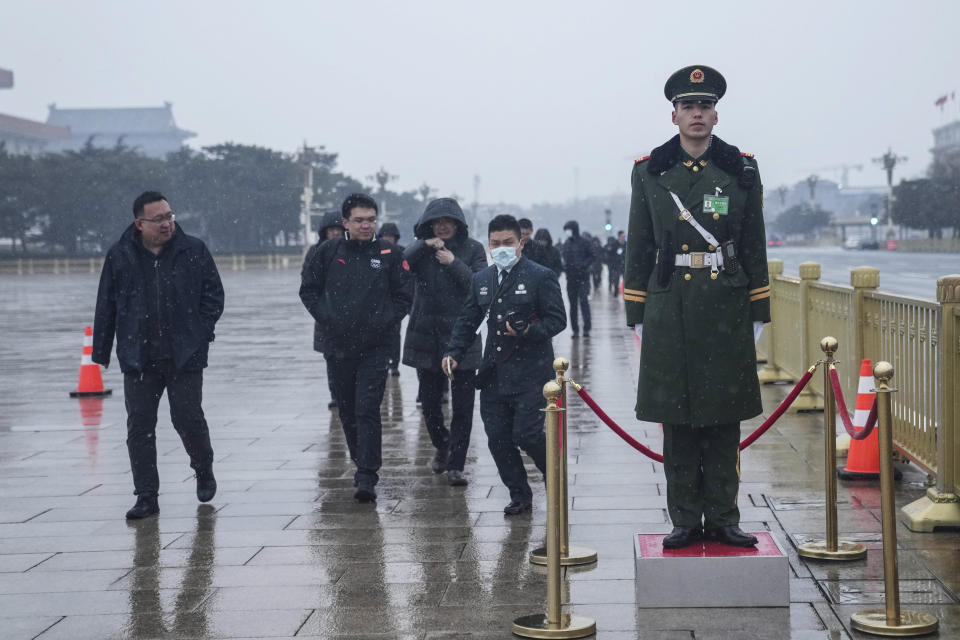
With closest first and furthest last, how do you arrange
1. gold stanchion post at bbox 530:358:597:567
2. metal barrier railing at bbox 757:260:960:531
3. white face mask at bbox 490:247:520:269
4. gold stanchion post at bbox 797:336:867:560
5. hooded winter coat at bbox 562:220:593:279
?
gold stanchion post at bbox 530:358:597:567 → gold stanchion post at bbox 797:336:867:560 → metal barrier railing at bbox 757:260:960:531 → white face mask at bbox 490:247:520:269 → hooded winter coat at bbox 562:220:593:279

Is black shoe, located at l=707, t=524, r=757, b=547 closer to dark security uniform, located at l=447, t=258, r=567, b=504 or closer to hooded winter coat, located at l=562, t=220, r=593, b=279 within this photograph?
dark security uniform, located at l=447, t=258, r=567, b=504

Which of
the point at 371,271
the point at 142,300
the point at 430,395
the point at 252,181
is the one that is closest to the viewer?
the point at 142,300

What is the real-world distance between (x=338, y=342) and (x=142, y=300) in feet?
3.79

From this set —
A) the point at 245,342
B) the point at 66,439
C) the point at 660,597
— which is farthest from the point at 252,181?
the point at 660,597

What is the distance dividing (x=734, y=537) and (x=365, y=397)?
3036 mm

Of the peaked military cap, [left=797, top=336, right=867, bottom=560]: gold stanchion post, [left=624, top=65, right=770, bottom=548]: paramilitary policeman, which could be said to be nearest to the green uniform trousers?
[left=624, top=65, right=770, bottom=548]: paramilitary policeman

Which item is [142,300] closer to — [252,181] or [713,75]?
[713,75]

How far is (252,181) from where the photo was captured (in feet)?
303

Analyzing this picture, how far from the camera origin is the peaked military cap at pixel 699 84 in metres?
5.18

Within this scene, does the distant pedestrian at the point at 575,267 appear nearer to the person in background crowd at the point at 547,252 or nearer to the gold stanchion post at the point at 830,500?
the person in background crowd at the point at 547,252

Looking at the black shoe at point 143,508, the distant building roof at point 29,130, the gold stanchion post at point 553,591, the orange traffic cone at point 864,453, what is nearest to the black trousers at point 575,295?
the orange traffic cone at point 864,453

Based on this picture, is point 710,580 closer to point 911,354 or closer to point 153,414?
point 911,354

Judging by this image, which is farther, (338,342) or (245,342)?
(245,342)

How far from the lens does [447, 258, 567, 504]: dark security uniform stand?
22.3 feet
